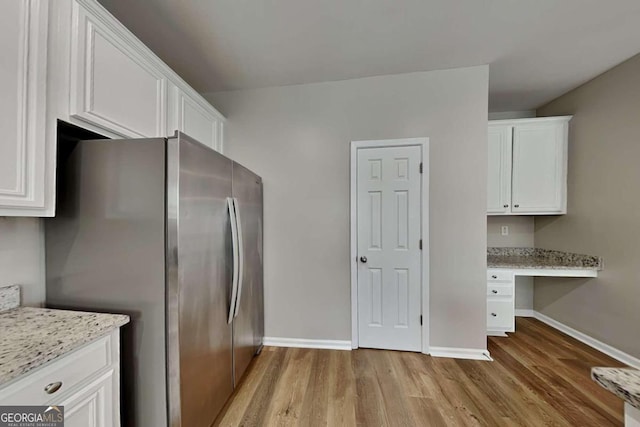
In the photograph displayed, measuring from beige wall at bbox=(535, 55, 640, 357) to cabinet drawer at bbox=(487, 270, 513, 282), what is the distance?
0.79m

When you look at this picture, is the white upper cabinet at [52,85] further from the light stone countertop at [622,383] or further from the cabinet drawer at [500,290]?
the cabinet drawer at [500,290]

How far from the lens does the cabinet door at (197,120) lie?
1908mm

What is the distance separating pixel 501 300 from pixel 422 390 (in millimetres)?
1454

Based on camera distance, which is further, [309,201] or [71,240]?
[309,201]

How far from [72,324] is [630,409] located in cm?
178

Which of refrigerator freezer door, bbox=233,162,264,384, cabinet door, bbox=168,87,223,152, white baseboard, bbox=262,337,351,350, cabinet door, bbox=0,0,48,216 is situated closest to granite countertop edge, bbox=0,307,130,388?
cabinet door, bbox=0,0,48,216

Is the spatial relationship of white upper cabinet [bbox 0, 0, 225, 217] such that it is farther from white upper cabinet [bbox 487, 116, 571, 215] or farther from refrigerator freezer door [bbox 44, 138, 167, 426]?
white upper cabinet [bbox 487, 116, 571, 215]

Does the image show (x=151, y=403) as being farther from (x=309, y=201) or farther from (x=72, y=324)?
(x=309, y=201)

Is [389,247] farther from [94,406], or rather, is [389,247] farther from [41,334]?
[41,334]

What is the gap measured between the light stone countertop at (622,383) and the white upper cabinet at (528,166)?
8.91 ft

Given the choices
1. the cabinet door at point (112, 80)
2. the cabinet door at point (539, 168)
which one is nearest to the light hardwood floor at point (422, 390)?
the cabinet door at point (539, 168)

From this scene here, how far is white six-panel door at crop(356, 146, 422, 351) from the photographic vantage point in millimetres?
2410

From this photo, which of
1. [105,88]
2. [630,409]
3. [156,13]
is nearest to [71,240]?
[105,88]

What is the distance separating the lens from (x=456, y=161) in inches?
92.8
